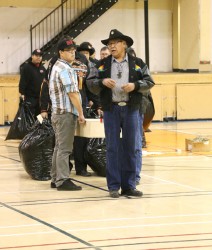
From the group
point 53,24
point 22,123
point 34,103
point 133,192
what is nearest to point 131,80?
point 133,192

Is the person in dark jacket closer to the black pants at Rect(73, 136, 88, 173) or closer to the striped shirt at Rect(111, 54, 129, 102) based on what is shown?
the black pants at Rect(73, 136, 88, 173)

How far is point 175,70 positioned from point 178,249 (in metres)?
19.0

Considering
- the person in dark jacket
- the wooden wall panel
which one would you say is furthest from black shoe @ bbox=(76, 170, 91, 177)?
the wooden wall panel

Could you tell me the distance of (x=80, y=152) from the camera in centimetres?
1109

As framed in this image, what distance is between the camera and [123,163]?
9250mm

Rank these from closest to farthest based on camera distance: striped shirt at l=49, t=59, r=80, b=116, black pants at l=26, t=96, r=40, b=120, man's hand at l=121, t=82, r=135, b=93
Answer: man's hand at l=121, t=82, r=135, b=93
striped shirt at l=49, t=59, r=80, b=116
black pants at l=26, t=96, r=40, b=120

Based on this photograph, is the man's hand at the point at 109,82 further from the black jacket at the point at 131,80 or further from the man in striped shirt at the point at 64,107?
the man in striped shirt at the point at 64,107

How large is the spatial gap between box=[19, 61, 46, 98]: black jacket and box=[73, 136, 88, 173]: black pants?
4.39 meters

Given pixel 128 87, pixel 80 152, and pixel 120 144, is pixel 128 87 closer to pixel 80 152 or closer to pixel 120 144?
pixel 120 144

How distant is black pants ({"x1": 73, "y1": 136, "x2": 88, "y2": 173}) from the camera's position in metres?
11.1

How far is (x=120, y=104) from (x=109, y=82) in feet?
1.00

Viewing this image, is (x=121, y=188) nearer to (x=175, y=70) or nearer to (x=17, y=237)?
(x=17, y=237)

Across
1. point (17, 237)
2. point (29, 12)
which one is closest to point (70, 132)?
point (17, 237)

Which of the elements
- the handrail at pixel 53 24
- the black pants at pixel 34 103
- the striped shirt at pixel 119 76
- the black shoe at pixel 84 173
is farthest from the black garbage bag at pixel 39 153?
the handrail at pixel 53 24
